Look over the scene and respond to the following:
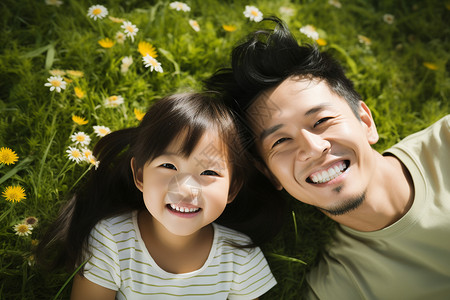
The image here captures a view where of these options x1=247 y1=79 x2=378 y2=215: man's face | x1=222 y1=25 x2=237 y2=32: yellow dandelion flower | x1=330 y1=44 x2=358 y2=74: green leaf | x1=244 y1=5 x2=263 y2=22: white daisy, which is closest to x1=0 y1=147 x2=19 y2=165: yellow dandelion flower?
x1=247 y1=79 x2=378 y2=215: man's face

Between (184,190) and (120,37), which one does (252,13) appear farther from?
(184,190)

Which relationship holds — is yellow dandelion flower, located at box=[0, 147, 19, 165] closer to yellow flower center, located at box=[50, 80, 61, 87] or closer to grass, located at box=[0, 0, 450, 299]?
grass, located at box=[0, 0, 450, 299]

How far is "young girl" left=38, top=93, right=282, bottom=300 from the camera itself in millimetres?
1826

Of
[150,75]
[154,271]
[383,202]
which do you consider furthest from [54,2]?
[383,202]

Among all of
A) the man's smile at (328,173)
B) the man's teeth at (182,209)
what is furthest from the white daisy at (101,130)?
the man's smile at (328,173)

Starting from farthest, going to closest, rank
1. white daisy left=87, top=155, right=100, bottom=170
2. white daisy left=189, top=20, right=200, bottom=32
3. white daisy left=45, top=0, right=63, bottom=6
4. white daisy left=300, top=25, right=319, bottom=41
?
white daisy left=300, top=25, right=319, bottom=41, white daisy left=189, top=20, right=200, bottom=32, white daisy left=45, top=0, right=63, bottom=6, white daisy left=87, top=155, right=100, bottom=170

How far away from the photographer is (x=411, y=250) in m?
2.11

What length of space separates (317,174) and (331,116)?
0.84 feet

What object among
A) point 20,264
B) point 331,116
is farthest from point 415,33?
point 20,264

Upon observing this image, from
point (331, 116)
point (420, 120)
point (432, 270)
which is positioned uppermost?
point (331, 116)

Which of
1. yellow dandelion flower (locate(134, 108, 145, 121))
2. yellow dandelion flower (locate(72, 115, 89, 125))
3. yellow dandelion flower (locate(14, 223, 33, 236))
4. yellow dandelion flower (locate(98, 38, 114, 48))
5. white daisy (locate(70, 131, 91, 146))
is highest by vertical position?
yellow dandelion flower (locate(98, 38, 114, 48))

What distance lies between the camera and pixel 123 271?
200 cm

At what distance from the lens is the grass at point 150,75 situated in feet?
7.18

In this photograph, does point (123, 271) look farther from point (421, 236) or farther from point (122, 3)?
point (122, 3)
